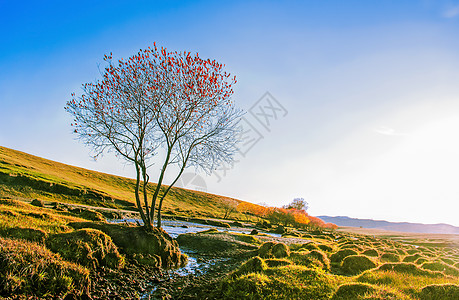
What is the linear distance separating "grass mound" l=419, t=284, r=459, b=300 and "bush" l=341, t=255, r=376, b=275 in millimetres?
6070

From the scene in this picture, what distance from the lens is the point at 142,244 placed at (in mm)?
12859

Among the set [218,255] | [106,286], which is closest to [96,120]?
[106,286]

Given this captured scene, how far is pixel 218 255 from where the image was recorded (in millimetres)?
19141

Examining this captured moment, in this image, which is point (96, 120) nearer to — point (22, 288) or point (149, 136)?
point (149, 136)

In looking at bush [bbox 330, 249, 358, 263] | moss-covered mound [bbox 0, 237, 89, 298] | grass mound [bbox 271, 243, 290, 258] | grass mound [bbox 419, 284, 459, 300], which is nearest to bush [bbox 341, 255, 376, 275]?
bush [bbox 330, 249, 358, 263]

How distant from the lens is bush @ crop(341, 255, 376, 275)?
1394 cm

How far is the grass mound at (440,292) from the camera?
25.2ft

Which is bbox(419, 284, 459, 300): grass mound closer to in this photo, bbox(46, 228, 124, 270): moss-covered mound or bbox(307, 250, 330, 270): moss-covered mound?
bbox(307, 250, 330, 270): moss-covered mound

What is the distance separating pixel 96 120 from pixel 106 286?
11.3 m

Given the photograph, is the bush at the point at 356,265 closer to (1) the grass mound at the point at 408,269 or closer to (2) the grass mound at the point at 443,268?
(1) the grass mound at the point at 408,269

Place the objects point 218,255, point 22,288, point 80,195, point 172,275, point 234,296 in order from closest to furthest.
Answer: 1. point 22,288
2. point 234,296
3. point 172,275
4. point 218,255
5. point 80,195

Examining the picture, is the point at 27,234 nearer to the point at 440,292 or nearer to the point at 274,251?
the point at 274,251

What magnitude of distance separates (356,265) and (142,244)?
43.1 feet

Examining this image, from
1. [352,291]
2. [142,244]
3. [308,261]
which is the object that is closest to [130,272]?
[142,244]
